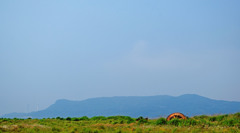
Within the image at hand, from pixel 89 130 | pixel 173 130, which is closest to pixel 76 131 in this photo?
pixel 89 130

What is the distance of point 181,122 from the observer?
28.0 meters

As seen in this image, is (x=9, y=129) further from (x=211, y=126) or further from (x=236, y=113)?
(x=236, y=113)

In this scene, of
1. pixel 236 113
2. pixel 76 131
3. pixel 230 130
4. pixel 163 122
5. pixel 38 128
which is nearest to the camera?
pixel 230 130

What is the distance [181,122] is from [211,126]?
3.08 metres

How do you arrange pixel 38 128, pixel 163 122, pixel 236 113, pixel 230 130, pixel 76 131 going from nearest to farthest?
pixel 230 130
pixel 76 131
pixel 38 128
pixel 163 122
pixel 236 113

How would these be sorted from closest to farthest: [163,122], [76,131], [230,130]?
[230,130] → [76,131] → [163,122]

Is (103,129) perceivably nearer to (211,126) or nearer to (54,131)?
(54,131)

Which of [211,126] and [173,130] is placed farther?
[211,126]

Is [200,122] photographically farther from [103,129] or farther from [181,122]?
[103,129]

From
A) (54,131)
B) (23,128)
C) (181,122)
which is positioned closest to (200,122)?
(181,122)

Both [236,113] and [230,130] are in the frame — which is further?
[236,113]

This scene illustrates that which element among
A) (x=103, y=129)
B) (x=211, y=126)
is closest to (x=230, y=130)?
(x=211, y=126)

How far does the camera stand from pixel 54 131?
25250 millimetres

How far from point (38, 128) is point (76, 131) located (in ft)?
13.8
